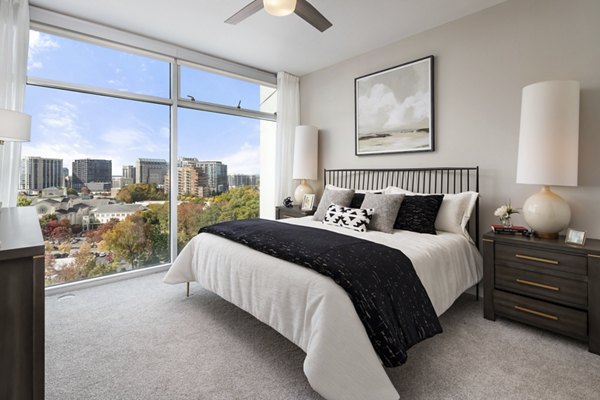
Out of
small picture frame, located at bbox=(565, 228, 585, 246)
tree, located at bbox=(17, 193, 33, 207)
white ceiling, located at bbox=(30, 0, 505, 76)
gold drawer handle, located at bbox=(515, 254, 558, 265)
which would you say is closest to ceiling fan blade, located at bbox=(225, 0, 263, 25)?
white ceiling, located at bbox=(30, 0, 505, 76)

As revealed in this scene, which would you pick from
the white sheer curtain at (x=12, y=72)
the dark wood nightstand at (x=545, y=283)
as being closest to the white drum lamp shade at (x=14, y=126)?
the white sheer curtain at (x=12, y=72)

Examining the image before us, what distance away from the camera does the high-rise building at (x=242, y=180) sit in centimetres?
438

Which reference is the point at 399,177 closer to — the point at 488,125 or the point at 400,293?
the point at 488,125

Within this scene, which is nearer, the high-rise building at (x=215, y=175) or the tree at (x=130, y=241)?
the tree at (x=130, y=241)

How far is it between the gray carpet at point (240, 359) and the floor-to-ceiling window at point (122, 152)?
98 centimetres

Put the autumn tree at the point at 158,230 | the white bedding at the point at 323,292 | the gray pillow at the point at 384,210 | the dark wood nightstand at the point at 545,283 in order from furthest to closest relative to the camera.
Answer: the autumn tree at the point at 158,230, the gray pillow at the point at 384,210, the dark wood nightstand at the point at 545,283, the white bedding at the point at 323,292

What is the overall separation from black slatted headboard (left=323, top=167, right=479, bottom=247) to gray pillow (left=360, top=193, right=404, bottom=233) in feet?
1.98

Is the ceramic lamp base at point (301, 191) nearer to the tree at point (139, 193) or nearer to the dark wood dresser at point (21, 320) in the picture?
the tree at point (139, 193)

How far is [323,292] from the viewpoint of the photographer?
1562mm

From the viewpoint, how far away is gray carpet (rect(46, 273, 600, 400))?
1.62 m

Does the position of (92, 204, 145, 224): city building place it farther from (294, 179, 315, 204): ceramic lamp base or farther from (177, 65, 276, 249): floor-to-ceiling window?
(294, 179, 315, 204): ceramic lamp base

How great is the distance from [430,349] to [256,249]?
136 cm

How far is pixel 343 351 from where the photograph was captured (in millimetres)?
1428

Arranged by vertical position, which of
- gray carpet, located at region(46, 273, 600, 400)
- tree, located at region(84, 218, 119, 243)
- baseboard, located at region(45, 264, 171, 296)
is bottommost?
gray carpet, located at region(46, 273, 600, 400)
